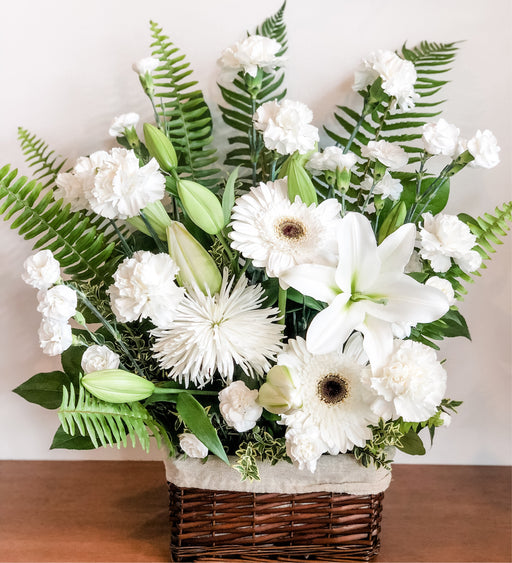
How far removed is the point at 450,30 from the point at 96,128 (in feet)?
1.70

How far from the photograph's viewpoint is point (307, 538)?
743 millimetres

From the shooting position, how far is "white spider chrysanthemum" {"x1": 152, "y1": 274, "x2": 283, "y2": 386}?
24.8 inches

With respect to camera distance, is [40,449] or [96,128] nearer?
[96,128]

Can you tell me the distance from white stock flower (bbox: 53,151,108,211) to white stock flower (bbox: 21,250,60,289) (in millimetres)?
84

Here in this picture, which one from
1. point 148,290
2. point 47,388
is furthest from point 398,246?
point 47,388

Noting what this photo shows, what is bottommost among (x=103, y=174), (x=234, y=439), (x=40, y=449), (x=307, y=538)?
(x=40, y=449)

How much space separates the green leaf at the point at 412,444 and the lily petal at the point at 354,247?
224 millimetres

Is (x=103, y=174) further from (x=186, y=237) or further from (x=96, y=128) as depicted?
(x=96, y=128)

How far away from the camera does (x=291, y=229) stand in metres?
0.61

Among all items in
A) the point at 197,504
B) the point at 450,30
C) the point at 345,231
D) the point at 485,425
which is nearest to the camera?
the point at 345,231

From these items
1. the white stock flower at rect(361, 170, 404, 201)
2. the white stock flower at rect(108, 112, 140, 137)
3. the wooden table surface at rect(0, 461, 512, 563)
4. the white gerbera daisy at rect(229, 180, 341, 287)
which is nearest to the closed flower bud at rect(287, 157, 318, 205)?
the white gerbera daisy at rect(229, 180, 341, 287)

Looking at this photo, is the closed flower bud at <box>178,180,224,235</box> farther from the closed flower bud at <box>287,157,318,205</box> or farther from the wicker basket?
the wicker basket

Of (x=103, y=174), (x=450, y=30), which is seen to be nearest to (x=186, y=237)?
(x=103, y=174)

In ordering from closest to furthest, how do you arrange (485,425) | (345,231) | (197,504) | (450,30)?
(345,231) < (197,504) < (450,30) < (485,425)
